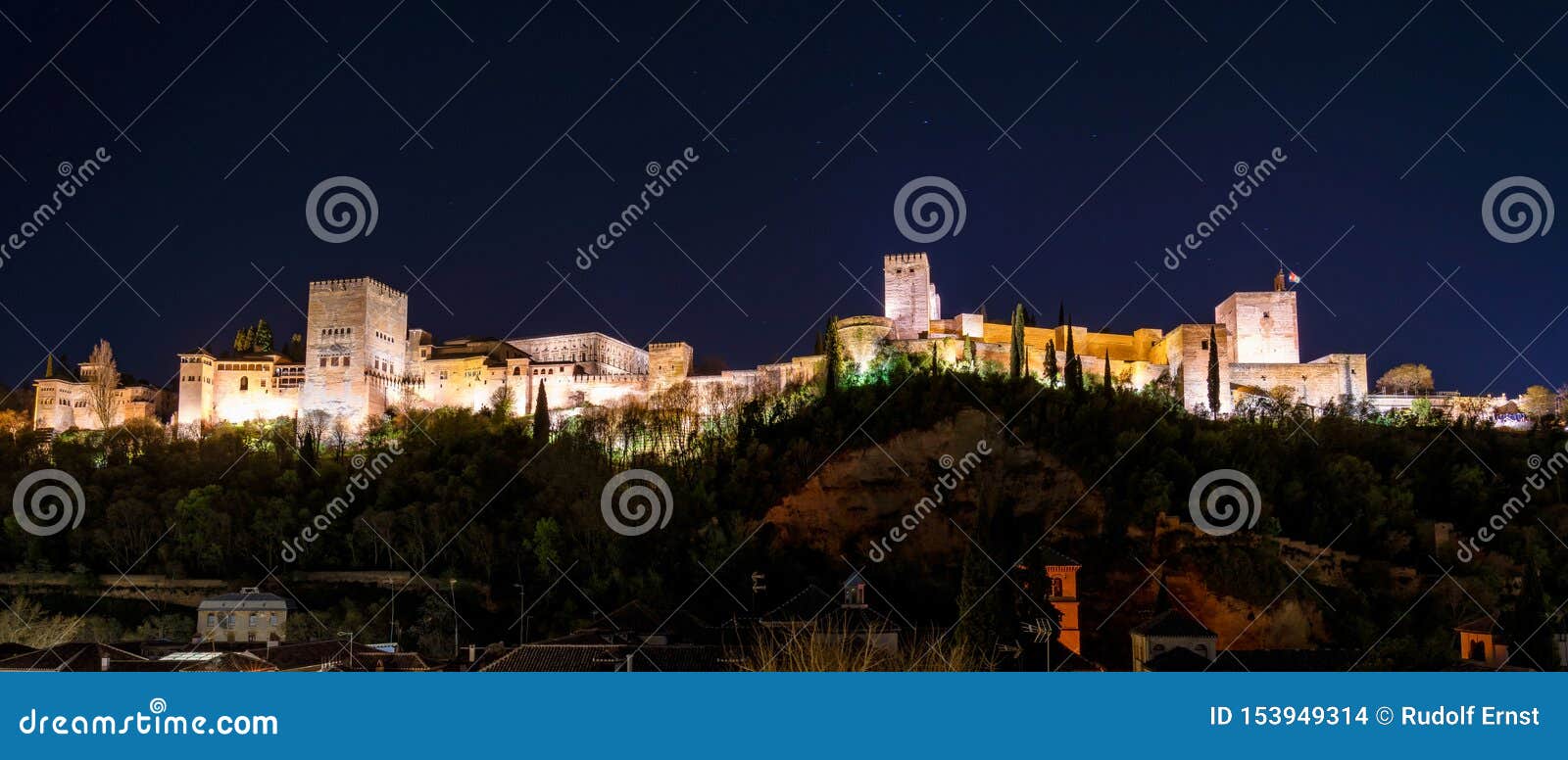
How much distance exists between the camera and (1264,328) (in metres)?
54.0

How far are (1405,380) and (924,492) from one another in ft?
113

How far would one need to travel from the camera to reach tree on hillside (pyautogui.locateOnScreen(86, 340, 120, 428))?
54188mm

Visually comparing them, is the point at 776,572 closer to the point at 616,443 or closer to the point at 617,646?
the point at 617,646

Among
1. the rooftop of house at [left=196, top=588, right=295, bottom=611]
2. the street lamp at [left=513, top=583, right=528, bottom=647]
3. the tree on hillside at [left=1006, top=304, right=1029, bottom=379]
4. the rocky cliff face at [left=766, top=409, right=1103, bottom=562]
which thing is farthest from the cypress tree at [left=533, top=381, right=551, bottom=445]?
the tree on hillside at [left=1006, top=304, right=1029, bottom=379]

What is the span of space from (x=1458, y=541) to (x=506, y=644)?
2527 cm

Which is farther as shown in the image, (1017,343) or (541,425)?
(541,425)

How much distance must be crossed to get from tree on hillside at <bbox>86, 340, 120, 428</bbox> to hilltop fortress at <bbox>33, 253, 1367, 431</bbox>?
2.27ft

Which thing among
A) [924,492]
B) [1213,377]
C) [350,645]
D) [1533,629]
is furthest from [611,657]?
[1213,377]

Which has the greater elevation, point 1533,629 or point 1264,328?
point 1264,328

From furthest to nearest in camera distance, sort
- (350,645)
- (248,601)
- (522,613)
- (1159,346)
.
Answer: (1159,346) < (248,601) < (522,613) < (350,645)

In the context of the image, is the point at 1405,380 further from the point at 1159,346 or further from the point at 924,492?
the point at 924,492

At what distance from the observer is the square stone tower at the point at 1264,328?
53781 millimetres

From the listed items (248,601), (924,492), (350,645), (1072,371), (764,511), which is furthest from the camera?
(1072,371)

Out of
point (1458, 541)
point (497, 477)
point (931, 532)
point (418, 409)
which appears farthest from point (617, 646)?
point (418, 409)
